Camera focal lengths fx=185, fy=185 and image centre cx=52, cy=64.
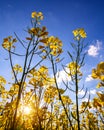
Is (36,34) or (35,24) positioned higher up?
(35,24)

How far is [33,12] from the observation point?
6.09 m

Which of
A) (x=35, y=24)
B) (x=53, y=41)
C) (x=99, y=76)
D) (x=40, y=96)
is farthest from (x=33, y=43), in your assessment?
(x=99, y=76)

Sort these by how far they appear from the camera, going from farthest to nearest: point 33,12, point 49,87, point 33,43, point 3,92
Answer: point 3,92 → point 49,87 → point 33,12 → point 33,43

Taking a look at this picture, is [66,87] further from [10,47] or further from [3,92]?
[3,92]

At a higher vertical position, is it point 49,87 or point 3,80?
point 3,80

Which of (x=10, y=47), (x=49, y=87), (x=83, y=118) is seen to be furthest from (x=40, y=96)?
(x=83, y=118)

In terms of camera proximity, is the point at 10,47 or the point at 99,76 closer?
the point at 10,47

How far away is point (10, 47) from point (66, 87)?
206 centimetres

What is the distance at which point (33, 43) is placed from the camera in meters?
4.61

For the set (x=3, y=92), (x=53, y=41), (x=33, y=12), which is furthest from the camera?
(x=3, y=92)

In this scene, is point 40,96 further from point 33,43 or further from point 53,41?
point 33,43

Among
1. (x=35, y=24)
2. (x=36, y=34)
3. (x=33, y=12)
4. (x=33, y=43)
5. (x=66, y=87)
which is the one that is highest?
(x=33, y=12)

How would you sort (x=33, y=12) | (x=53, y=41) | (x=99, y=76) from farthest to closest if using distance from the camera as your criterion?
(x=99, y=76) < (x=53, y=41) < (x=33, y=12)

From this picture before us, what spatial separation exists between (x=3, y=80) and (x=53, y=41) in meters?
8.58
